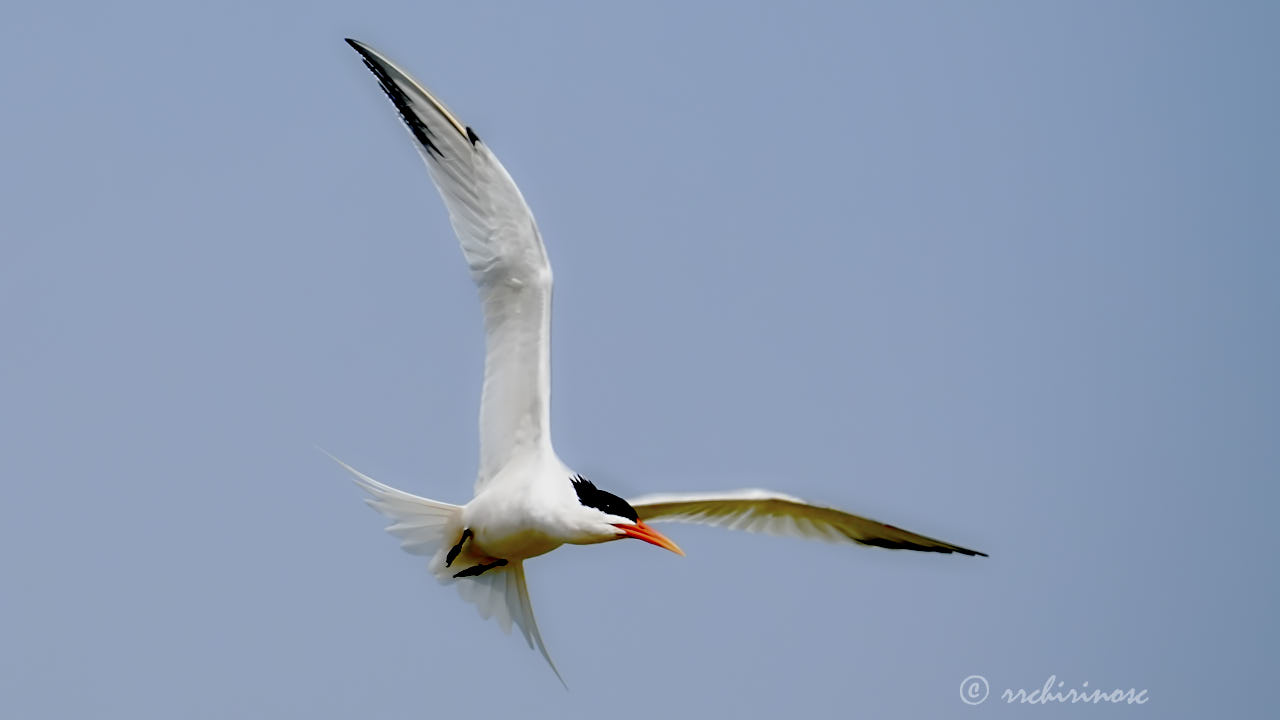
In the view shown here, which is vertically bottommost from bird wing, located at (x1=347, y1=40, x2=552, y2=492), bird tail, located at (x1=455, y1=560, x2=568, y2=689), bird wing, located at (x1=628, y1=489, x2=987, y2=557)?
bird tail, located at (x1=455, y1=560, x2=568, y2=689)

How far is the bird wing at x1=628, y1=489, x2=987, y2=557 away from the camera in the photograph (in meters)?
11.6

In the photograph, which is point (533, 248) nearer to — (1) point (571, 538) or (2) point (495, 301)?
(2) point (495, 301)

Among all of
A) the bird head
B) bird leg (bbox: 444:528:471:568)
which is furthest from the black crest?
bird leg (bbox: 444:528:471:568)

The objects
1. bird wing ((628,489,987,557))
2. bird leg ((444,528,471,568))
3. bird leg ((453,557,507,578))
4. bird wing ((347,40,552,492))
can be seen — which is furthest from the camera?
bird wing ((628,489,987,557))

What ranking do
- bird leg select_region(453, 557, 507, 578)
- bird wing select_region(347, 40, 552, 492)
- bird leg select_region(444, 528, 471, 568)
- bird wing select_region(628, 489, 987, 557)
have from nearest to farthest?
1. bird wing select_region(347, 40, 552, 492)
2. bird leg select_region(444, 528, 471, 568)
3. bird leg select_region(453, 557, 507, 578)
4. bird wing select_region(628, 489, 987, 557)

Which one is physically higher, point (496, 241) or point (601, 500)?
point (496, 241)

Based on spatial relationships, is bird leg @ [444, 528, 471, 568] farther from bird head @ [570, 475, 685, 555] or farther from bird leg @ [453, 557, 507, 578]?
bird head @ [570, 475, 685, 555]

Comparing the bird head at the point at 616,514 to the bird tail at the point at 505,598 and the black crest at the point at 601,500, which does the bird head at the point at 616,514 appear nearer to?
the black crest at the point at 601,500

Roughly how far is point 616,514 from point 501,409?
966mm

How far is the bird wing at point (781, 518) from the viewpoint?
11578 millimetres

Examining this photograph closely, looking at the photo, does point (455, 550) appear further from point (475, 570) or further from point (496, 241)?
point (496, 241)

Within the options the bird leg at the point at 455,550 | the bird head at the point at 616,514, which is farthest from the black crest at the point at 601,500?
the bird leg at the point at 455,550

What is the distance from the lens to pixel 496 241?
35.0ft

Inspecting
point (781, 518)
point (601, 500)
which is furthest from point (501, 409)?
point (781, 518)
